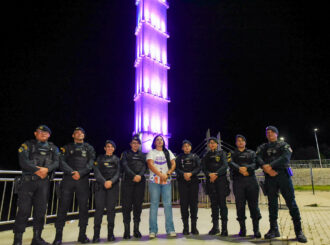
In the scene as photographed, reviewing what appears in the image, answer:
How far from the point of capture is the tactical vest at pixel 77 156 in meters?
4.35

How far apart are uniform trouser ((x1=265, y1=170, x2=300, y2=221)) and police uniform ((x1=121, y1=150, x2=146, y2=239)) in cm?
249

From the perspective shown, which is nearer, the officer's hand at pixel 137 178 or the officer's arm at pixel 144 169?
the officer's hand at pixel 137 178

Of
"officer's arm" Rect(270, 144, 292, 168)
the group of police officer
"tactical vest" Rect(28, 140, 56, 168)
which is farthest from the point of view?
"officer's arm" Rect(270, 144, 292, 168)

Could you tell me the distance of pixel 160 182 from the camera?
459cm

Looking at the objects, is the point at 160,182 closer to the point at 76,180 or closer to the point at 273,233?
the point at 76,180

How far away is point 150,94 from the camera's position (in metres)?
34.0

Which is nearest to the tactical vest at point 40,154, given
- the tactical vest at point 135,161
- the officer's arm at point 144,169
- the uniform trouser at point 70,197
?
the uniform trouser at point 70,197

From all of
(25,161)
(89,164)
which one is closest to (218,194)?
(89,164)

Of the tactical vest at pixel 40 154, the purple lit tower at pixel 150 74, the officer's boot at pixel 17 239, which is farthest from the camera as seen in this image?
the purple lit tower at pixel 150 74

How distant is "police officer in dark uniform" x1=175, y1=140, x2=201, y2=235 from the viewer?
15.0 feet

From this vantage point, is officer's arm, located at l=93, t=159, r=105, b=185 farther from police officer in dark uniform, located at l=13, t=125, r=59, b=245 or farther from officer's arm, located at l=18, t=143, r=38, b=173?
officer's arm, located at l=18, t=143, r=38, b=173

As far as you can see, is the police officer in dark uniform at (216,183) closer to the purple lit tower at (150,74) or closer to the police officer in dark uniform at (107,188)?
the police officer in dark uniform at (107,188)

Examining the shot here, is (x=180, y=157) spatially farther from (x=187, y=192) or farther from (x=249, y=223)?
(x=249, y=223)

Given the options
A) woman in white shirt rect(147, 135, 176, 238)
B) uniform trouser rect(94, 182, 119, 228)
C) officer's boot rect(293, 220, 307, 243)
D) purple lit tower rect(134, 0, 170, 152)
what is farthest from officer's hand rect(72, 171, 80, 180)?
purple lit tower rect(134, 0, 170, 152)
